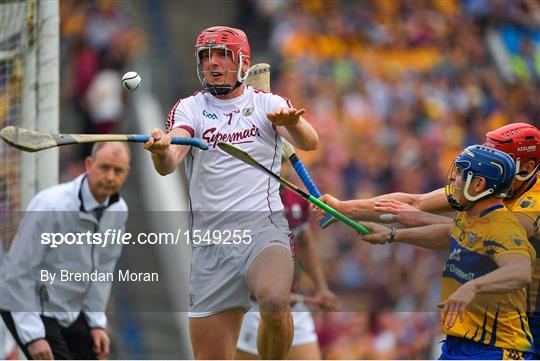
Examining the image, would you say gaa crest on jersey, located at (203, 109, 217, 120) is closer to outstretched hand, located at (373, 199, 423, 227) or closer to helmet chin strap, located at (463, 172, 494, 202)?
outstretched hand, located at (373, 199, 423, 227)

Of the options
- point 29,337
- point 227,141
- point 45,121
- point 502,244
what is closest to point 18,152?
point 45,121

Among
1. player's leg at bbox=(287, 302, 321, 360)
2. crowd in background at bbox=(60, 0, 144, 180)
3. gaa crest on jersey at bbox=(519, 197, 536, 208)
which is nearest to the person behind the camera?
gaa crest on jersey at bbox=(519, 197, 536, 208)

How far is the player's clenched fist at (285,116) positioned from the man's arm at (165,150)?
1.56 ft

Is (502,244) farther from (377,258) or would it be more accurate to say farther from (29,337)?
(377,258)

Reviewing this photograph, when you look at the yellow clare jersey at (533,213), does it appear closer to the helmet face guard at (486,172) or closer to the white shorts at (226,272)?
the helmet face guard at (486,172)

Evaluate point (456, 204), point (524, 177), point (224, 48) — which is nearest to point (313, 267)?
point (224, 48)

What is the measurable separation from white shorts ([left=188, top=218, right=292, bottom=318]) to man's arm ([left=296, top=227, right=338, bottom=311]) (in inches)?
63.9

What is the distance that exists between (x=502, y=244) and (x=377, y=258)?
236 inches

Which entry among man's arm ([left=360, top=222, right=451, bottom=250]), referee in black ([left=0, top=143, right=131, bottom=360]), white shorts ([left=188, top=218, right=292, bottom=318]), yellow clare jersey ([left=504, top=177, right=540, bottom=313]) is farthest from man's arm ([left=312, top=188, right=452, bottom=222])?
referee in black ([left=0, top=143, right=131, bottom=360])

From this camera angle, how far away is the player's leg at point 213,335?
22.4ft

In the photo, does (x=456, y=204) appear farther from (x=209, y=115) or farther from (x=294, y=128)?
(x=209, y=115)

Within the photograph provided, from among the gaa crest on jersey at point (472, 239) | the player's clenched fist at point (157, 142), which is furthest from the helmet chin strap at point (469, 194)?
the player's clenched fist at point (157, 142)

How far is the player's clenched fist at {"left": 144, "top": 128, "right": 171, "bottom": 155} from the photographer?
6.32 meters

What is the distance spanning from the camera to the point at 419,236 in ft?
21.4
